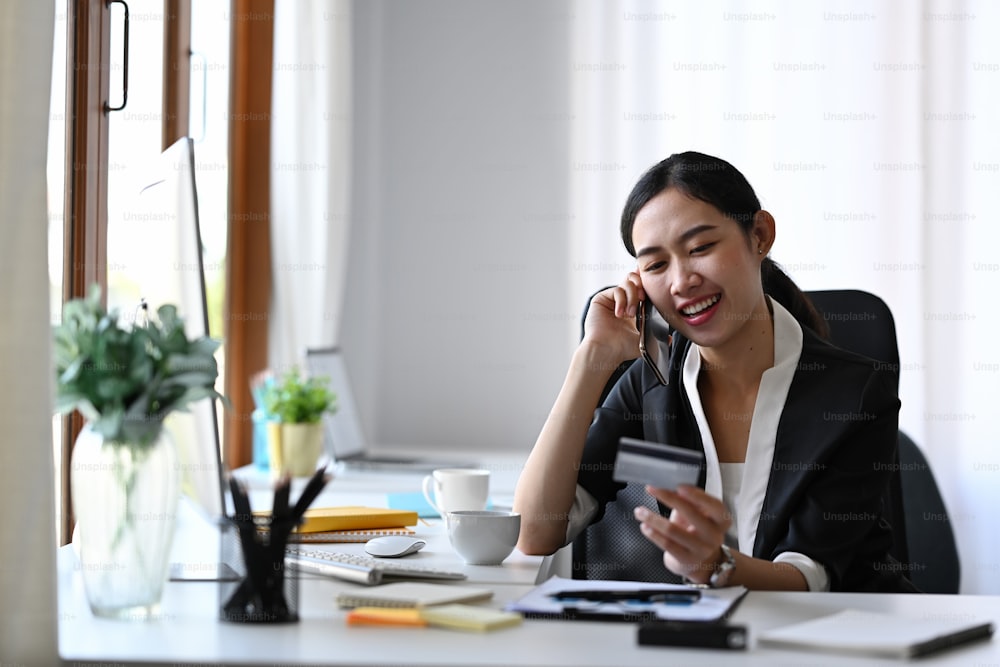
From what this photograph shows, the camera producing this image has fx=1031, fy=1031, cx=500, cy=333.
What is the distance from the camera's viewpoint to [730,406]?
1.74 metres

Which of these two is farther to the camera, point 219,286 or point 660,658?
point 219,286

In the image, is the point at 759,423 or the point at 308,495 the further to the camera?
the point at 759,423

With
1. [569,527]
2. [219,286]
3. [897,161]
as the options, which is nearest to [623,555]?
[569,527]

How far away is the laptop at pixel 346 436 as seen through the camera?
9.41 ft

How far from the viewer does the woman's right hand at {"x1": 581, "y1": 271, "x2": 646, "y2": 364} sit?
1.80 meters

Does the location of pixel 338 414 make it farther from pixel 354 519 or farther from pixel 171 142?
pixel 354 519

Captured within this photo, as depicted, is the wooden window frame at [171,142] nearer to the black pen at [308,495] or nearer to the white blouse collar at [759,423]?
the black pen at [308,495]

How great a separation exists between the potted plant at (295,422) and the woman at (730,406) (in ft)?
4.10

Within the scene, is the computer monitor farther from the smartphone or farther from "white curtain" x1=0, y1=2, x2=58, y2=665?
the smartphone

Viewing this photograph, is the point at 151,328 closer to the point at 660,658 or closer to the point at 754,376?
the point at 660,658

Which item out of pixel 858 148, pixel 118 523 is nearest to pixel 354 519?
pixel 118 523

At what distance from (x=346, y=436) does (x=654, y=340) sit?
1.45 meters

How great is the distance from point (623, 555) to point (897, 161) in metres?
2.22

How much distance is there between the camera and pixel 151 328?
1.15m
